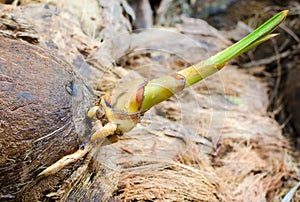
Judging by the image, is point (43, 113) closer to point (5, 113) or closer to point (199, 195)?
point (5, 113)

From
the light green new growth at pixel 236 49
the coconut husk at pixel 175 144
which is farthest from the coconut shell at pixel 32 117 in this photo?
the light green new growth at pixel 236 49

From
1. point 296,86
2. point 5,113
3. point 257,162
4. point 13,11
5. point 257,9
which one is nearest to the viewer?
point 5,113

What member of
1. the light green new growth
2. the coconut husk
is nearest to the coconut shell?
the coconut husk

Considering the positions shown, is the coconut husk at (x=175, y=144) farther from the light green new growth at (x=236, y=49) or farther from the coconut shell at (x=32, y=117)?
the light green new growth at (x=236, y=49)

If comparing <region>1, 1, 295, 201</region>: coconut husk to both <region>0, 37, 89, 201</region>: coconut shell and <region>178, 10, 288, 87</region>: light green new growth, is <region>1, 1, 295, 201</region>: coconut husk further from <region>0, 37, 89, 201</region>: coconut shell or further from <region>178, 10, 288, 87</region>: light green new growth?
<region>178, 10, 288, 87</region>: light green new growth

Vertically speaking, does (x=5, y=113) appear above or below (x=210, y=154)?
above

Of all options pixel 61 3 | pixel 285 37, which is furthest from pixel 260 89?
pixel 61 3

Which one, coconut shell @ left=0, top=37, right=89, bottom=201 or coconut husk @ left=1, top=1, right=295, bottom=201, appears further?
coconut husk @ left=1, top=1, right=295, bottom=201

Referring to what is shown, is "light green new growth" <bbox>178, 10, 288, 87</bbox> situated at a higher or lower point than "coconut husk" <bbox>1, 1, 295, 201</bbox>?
higher

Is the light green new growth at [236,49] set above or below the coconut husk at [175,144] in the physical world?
above
